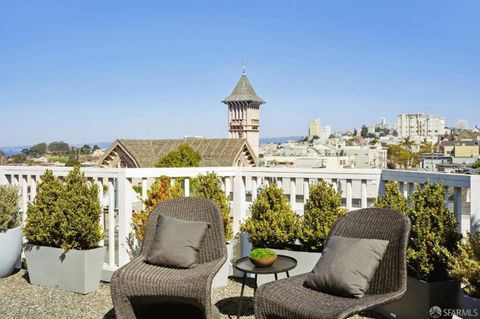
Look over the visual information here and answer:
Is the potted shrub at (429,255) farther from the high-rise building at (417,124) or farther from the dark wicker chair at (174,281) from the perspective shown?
the high-rise building at (417,124)

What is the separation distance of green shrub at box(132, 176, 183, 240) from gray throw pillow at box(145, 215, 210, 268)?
765 mm

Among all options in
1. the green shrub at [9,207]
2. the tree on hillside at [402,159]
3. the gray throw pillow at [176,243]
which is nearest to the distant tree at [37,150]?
the green shrub at [9,207]

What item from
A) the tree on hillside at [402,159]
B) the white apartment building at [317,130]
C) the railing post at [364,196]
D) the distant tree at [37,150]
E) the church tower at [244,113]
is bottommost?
the tree on hillside at [402,159]

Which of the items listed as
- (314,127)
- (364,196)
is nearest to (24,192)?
(364,196)

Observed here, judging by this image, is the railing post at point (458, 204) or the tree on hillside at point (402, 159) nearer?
the railing post at point (458, 204)

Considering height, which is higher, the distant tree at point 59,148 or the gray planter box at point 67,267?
the distant tree at point 59,148

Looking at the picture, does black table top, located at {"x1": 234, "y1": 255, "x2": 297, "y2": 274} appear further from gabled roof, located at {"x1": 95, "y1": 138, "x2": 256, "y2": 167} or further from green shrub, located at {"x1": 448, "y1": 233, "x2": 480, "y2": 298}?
gabled roof, located at {"x1": 95, "y1": 138, "x2": 256, "y2": 167}

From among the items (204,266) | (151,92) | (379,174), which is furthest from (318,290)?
(151,92)

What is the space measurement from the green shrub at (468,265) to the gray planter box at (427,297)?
0.15 metres

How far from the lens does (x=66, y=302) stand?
376 centimetres

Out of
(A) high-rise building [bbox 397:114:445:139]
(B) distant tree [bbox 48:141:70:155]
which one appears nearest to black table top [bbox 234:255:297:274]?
(B) distant tree [bbox 48:141:70:155]

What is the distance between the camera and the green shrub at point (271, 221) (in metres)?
3.88

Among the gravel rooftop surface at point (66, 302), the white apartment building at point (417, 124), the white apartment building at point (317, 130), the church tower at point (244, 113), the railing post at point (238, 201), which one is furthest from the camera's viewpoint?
the white apartment building at point (317, 130)

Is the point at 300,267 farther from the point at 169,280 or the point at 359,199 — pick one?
the point at 169,280
